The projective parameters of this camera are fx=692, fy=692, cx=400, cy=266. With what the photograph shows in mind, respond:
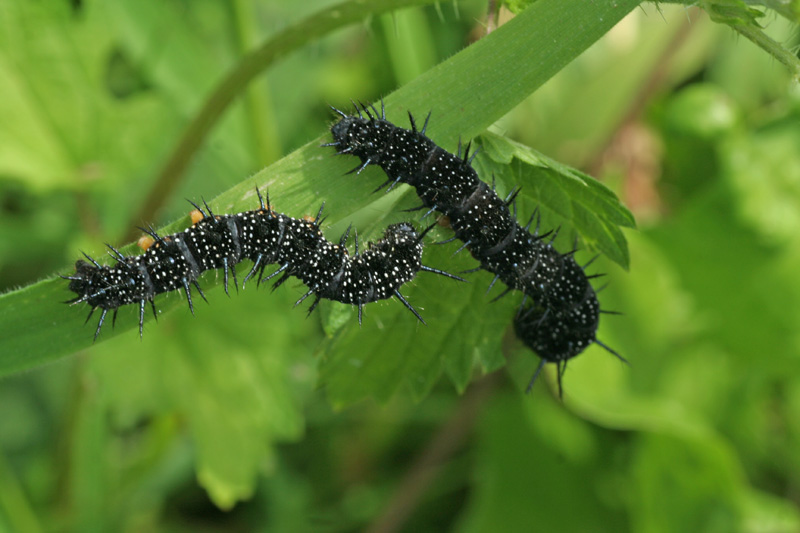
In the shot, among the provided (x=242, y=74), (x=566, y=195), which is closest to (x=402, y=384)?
(x=566, y=195)

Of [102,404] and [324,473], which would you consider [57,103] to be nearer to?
[102,404]

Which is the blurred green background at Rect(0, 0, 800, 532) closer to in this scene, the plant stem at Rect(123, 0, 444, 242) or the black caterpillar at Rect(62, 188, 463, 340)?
the plant stem at Rect(123, 0, 444, 242)

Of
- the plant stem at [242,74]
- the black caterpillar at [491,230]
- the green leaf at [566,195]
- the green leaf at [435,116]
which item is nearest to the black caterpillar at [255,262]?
the green leaf at [435,116]

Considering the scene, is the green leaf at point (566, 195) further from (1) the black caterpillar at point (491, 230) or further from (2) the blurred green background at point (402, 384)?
(2) the blurred green background at point (402, 384)

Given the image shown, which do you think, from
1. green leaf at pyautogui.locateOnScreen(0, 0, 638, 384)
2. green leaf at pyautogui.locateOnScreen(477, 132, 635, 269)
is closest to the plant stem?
green leaf at pyautogui.locateOnScreen(0, 0, 638, 384)

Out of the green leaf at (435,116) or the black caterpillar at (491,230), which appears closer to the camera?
the green leaf at (435,116)

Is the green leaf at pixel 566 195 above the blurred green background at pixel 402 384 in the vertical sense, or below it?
above
